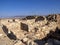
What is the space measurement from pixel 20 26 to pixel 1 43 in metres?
11.0

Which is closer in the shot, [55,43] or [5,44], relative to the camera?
[55,43]

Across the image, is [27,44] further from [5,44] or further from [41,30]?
[41,30]

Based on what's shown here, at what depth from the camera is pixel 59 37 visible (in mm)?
16484

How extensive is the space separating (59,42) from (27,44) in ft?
11.7

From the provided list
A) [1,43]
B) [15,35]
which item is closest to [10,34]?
[15,35]

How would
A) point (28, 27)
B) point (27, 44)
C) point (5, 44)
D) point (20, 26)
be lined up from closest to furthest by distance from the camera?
point (27, 44), point (5, 44), point (28, 27), point (20, 26)

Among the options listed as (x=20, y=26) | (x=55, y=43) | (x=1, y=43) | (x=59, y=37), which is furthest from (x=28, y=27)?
→ (x=55, y=43)

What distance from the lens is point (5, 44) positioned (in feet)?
57.3

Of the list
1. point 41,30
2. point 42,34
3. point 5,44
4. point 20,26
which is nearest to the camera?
point 5,44

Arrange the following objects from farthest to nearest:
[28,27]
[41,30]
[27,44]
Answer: [28,27]
[41,30]
[27,44]

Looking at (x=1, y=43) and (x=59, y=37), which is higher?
(x=59, y=37)

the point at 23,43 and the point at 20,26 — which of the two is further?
the point at 20,26

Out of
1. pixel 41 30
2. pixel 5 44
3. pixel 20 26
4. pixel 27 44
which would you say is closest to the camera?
pixel 27 44

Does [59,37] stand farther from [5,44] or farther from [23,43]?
[5,44]
